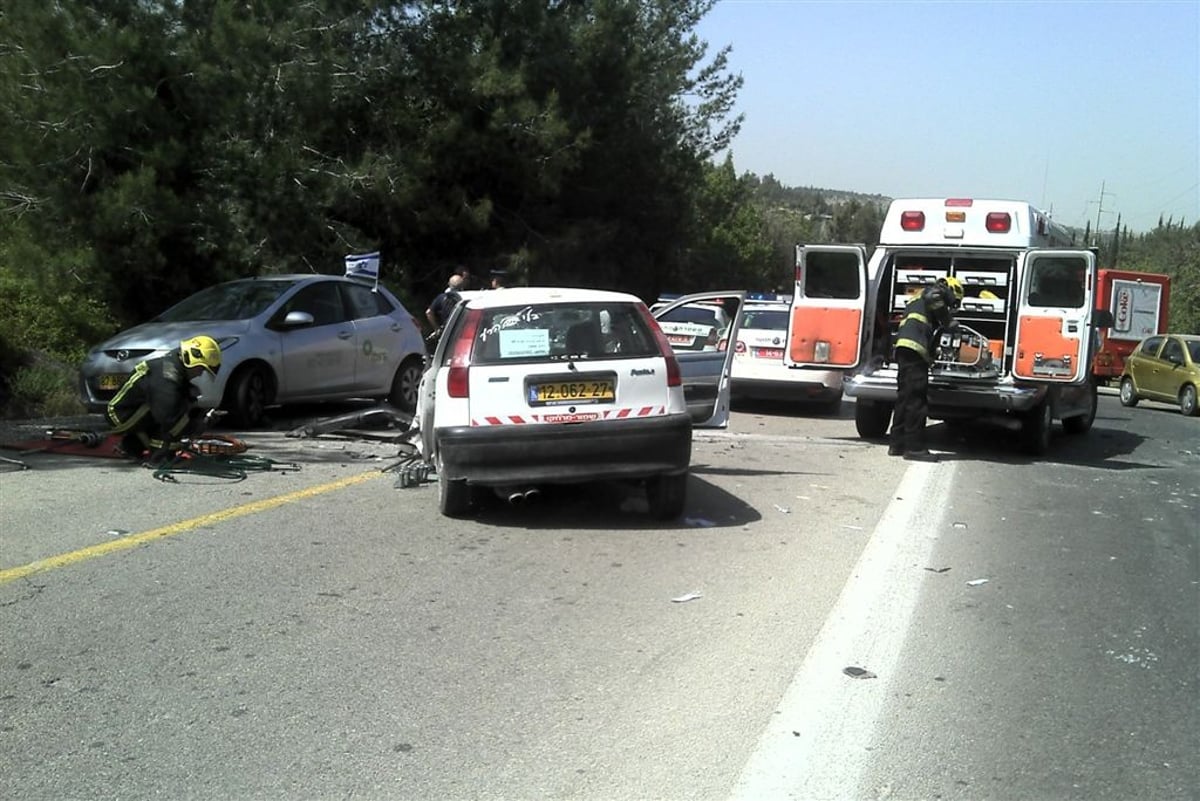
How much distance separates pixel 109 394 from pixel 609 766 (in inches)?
341

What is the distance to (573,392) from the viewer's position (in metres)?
7.73

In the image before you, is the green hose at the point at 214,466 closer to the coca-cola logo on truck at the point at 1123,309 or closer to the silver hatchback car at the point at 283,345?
the silver hatchback car at the point at 283,345

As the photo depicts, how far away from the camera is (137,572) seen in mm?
6289

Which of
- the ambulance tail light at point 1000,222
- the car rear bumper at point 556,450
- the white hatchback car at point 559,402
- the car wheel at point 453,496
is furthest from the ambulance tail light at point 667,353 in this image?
the ambulance tail light at point 1000,222

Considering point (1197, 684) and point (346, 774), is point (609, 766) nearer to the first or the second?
point (346, 774)

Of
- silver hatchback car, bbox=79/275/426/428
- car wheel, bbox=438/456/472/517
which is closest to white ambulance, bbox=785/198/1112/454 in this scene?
silver hatchback car, bbox=79/275/426/428

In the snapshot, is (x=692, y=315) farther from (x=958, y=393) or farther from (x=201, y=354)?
(x=201, y=354)

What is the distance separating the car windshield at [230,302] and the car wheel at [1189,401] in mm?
18444

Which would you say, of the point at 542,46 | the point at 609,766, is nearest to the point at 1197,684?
the point at 609,766

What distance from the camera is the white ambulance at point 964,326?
39.4 feet

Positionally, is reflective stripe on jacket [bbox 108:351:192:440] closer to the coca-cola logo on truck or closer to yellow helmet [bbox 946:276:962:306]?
yellow helmet [bbox 946:276:962:306]

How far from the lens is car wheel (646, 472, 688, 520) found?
26.3 feet

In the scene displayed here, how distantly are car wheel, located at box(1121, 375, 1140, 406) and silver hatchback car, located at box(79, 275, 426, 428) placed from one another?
17.8 m

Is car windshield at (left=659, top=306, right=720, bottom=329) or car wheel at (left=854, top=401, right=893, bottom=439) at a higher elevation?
car windshield at (left=659, top=306, right=720, bottom=329)
